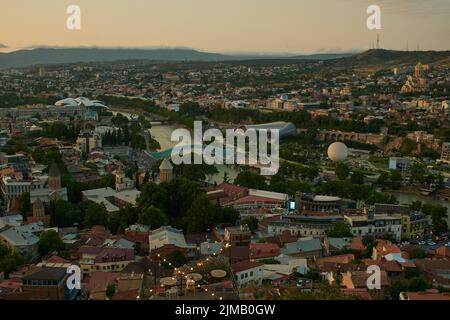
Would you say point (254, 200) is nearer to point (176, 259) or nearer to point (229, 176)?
point (176, 259)

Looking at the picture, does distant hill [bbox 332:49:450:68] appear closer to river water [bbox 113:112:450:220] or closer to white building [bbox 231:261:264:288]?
river water [bbox 113:112:450:220]

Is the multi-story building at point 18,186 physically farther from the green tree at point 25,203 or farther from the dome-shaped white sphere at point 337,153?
the dome-shaped white sphere at point 337,153

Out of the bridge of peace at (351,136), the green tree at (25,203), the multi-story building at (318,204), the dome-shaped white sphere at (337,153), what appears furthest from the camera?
the bridge of peace at (351,136)

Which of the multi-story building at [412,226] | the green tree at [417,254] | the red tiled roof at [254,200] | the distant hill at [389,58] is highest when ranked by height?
the distant hill at [389,58]

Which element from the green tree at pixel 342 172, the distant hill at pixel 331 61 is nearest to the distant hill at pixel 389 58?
the distant hill at pixel 331 61

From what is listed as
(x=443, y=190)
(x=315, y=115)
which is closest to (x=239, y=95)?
(x=315, y=115)

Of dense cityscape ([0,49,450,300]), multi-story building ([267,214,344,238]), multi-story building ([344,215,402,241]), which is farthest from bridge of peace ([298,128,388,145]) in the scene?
multi-story building ([267,214,344,238])

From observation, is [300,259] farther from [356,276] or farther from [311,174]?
[311,174]
